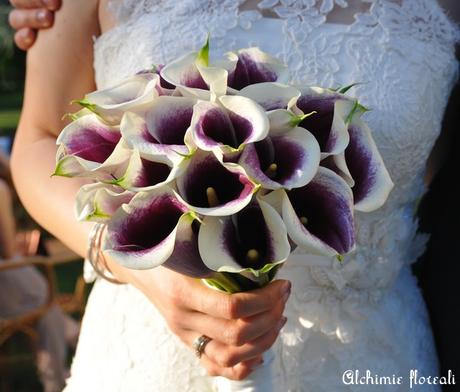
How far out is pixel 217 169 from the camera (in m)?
0.76

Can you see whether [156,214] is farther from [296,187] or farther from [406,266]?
[406,266]

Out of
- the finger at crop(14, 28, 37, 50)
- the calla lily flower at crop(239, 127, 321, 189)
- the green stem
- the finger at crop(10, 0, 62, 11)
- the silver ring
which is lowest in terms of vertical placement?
the silver ring

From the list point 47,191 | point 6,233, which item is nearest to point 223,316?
point 47,191

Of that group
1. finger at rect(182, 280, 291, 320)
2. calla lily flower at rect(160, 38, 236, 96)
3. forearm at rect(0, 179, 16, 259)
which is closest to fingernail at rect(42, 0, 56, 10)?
calla lily flower at rect(160, 38, 236, 96)

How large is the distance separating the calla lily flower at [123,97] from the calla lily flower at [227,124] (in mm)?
68

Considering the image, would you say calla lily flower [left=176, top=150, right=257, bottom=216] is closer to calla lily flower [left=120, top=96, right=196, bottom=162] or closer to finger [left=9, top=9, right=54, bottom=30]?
calla lily flower [left=120, top=96, right=196, bottom=162]

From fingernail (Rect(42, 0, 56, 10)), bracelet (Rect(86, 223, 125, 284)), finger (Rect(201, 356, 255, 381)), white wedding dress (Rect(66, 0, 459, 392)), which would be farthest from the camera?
fingernail (Rect(42, 0, 56, 10))

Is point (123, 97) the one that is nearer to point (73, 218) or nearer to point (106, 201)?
point (106, 201)

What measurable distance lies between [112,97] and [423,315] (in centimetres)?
83

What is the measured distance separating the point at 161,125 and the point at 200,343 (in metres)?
0.36

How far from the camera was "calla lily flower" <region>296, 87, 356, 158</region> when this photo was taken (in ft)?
2.57

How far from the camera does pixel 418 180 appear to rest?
4.28 ft

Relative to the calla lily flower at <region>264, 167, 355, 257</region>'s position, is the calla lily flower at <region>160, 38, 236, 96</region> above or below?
above

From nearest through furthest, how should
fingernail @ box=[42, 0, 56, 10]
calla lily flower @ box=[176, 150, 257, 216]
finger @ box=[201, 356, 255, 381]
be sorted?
calla lily flower @ box=[176, 150, 257, 216]
finger @ box=[201, 356, 255, 381]
fingernail @ box=[42, 0, 56, 10]
